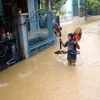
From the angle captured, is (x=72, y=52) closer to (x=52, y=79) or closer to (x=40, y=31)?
(x=52, y=79)

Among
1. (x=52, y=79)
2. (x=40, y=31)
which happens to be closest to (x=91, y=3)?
(x=40, y=31)

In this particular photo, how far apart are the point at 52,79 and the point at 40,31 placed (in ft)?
9.91

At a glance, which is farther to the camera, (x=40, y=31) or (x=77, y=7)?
(x=77, y=7)

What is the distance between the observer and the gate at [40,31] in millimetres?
6992

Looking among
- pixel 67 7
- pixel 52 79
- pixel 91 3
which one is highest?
pixel 91 3

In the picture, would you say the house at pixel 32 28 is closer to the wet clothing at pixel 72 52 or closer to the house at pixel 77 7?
the wet clothing at pixel 72 52

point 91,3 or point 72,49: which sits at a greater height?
point 91,3

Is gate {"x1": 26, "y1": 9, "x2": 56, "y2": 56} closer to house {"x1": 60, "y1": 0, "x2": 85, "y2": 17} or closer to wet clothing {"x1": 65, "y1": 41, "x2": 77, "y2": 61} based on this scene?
wet clothing {"x1": 65, "y1": 41, "x2": 77, "y2": 61}

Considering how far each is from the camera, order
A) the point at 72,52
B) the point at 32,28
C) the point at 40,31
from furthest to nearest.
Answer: the point at 40,31 < the point at 32,28 < the point at 72,52

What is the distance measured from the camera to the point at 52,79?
4.97 m

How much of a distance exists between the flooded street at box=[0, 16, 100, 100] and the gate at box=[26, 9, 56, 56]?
50 centimetres

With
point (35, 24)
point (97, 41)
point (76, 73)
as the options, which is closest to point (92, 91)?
point (76, 73)

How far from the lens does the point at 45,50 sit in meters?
7.73

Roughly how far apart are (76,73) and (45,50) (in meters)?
2.66
